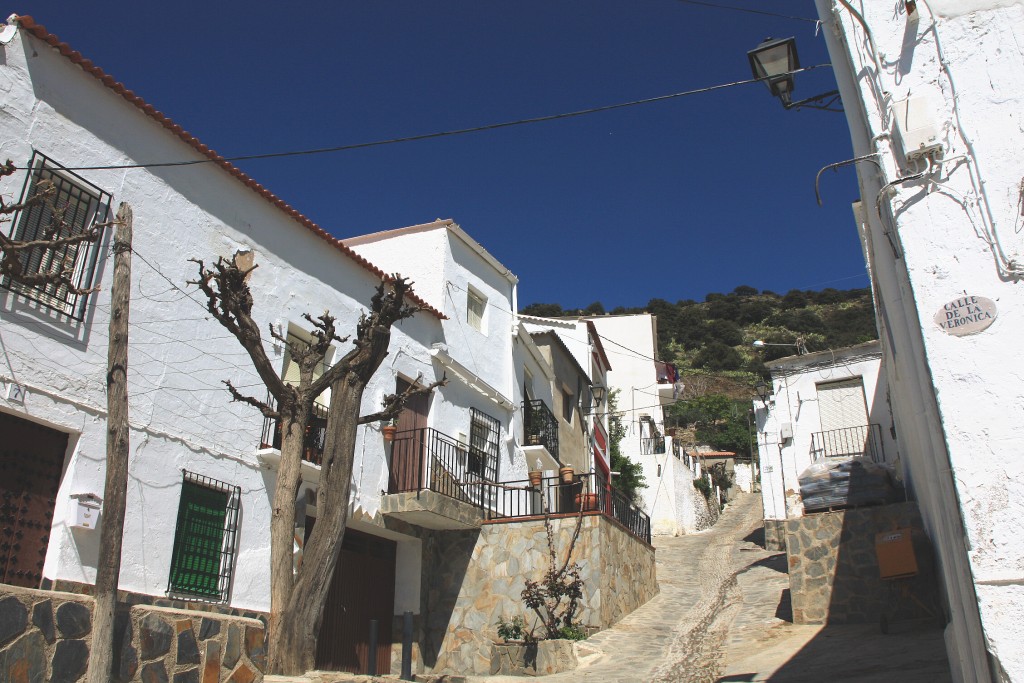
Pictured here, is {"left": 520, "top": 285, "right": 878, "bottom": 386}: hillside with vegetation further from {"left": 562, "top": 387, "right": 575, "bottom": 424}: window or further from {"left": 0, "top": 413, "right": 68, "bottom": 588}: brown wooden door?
{"left": 0, "top": 413, "right": 68, "bottom": 588}: brown wooden door

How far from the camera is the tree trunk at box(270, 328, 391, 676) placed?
696 centimetres

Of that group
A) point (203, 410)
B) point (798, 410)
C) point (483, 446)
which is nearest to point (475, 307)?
point (483, 446)

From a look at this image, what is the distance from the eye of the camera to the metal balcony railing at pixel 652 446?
30.1m

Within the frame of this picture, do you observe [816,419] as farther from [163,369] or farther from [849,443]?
[163,369]

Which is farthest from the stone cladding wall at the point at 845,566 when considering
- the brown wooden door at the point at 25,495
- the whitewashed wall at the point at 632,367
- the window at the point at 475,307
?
the whitewashed wall at the point at 632,367

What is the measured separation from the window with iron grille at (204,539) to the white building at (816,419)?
514 inches

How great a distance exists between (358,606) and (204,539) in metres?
4.43

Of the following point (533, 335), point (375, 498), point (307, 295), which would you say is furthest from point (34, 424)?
point (533, 335)

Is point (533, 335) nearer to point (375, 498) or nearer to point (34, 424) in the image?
point (375, 498)

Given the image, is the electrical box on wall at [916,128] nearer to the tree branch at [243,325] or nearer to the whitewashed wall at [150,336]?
the tree branch at [243,325]

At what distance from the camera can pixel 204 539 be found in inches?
400

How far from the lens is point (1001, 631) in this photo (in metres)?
4.93

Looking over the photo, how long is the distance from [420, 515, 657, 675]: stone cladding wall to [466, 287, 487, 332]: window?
15.8ft

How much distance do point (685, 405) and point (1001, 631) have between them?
42.4m
